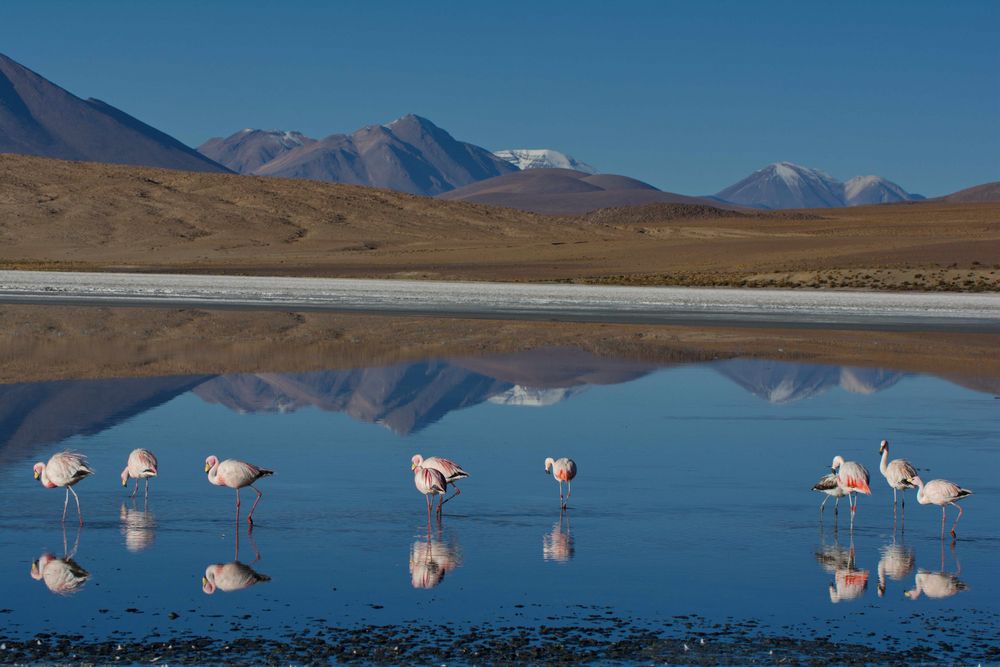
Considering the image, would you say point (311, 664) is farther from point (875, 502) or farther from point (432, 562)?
point (875, 502)

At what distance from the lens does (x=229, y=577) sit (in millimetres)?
8469

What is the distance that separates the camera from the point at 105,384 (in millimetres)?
18156

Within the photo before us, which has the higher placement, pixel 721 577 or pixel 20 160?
pixel 20 160

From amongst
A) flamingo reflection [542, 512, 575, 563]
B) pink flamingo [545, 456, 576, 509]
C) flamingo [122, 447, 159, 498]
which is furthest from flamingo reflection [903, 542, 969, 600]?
flamingo [122, 447, 159, 498]

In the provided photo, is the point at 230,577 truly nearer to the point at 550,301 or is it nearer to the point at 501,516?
the point at 501,516

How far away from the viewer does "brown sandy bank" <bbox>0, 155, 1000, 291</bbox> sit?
Answer: 56.3 m

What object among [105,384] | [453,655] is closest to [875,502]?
[453,655]

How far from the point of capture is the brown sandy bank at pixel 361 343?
21.0m

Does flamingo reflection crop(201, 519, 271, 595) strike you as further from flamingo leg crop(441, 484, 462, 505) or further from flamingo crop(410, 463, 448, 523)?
flamingo leg crop(441, 484, 462, 505)

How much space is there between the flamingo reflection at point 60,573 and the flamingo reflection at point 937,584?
510 cm

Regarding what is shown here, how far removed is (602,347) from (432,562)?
16461 mm

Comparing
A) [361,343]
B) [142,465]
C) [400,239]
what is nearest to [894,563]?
[142,465]

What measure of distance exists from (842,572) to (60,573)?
502 centimetres

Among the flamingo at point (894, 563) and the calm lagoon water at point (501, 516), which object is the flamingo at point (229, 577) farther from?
the flamingo at point (894, 563)
